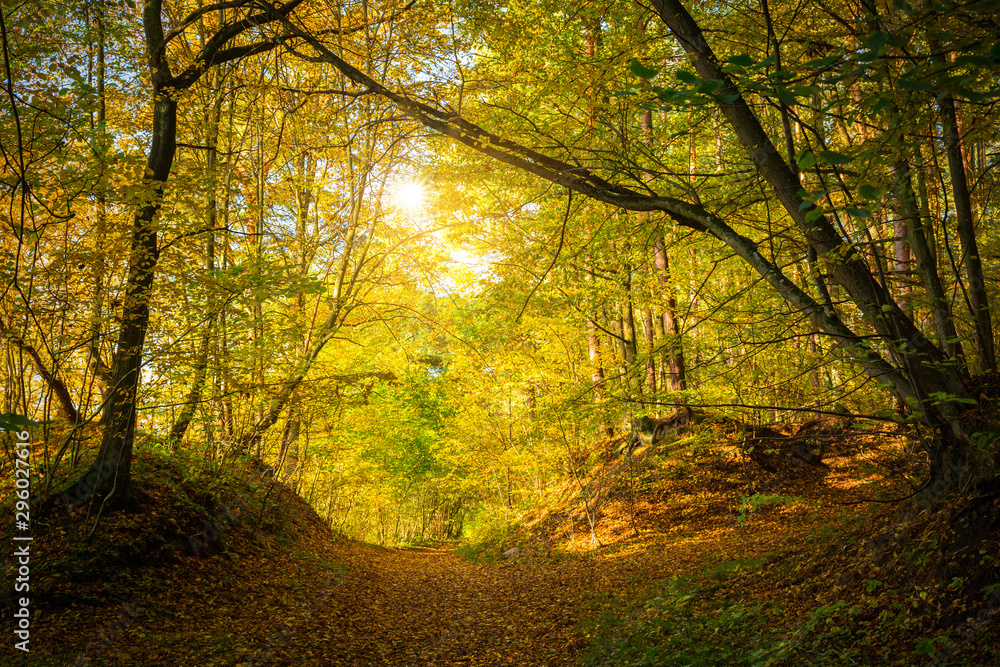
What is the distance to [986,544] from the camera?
3.41 m

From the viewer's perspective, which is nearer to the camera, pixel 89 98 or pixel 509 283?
pixel 89 98

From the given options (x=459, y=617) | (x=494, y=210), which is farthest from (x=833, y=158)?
(x=459, y=617)

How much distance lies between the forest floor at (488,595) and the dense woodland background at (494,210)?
850 mm

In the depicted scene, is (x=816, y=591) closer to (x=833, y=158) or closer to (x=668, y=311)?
(x=833, y=158)

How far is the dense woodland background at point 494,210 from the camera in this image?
3.47 meters

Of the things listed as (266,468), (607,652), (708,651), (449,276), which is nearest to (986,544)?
(708,651)

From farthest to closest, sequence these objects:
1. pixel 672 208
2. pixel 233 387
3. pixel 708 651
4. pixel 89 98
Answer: pixel 233 387 → pixel 89 98 → pixel 672 208 → pixel 708 651

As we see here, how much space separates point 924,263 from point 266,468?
413 inches

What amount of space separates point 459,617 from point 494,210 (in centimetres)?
557

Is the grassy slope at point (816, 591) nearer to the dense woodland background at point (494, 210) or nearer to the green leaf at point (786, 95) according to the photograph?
the dense woodland background at point (494, 210)

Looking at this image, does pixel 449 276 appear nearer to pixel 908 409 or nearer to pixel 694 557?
pixel 694 557

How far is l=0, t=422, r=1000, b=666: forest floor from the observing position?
12.5 feet

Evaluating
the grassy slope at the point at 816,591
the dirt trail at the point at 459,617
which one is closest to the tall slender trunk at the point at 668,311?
the grassy slope at the point at 816,591

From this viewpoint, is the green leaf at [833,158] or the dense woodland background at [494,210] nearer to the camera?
the green leaf at [833,158]
